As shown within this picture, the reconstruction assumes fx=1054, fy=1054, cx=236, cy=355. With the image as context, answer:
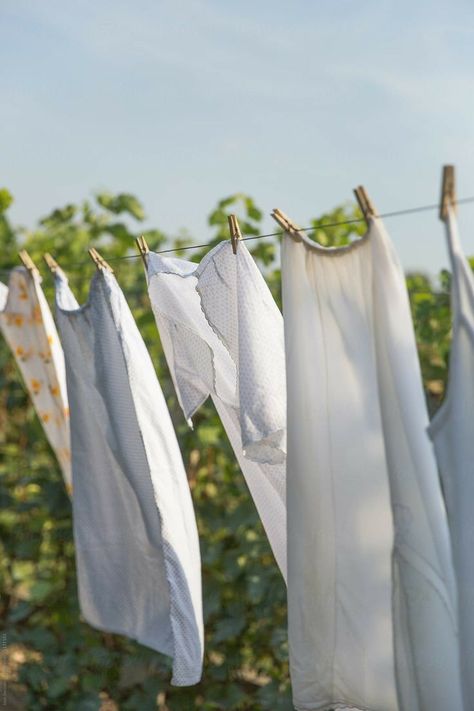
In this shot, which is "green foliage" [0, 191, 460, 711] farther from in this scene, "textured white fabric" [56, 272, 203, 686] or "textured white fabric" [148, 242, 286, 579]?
"textured white fabric" [148, 242, 286, 579]

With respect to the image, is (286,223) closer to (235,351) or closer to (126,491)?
(235,351)

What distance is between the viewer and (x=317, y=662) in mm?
1631

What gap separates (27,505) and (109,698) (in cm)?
66

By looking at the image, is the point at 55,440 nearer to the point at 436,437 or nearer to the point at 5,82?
the point at 436,437

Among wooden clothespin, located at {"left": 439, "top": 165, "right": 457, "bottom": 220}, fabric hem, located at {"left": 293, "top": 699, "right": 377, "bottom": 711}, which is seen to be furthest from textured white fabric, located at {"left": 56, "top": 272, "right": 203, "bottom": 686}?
wooden clothespin, located at {"left": 439, "top": 165, "right": 457, "bottom": 220}

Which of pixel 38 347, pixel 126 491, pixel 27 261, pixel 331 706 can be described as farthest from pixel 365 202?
pixel 38 347

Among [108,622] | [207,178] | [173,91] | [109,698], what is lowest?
[109,698]

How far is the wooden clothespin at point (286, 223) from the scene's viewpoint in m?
1.60

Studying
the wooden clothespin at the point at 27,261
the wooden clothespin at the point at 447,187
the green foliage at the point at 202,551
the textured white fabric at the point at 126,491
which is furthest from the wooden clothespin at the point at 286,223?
the green foliage at the point at 202,551

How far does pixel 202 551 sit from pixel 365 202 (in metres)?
1.86

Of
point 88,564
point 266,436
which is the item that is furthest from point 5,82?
point 266,436

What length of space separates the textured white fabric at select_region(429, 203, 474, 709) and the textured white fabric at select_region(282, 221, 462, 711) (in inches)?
1.6

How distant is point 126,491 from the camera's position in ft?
6.91

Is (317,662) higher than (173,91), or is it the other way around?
(173,91)
